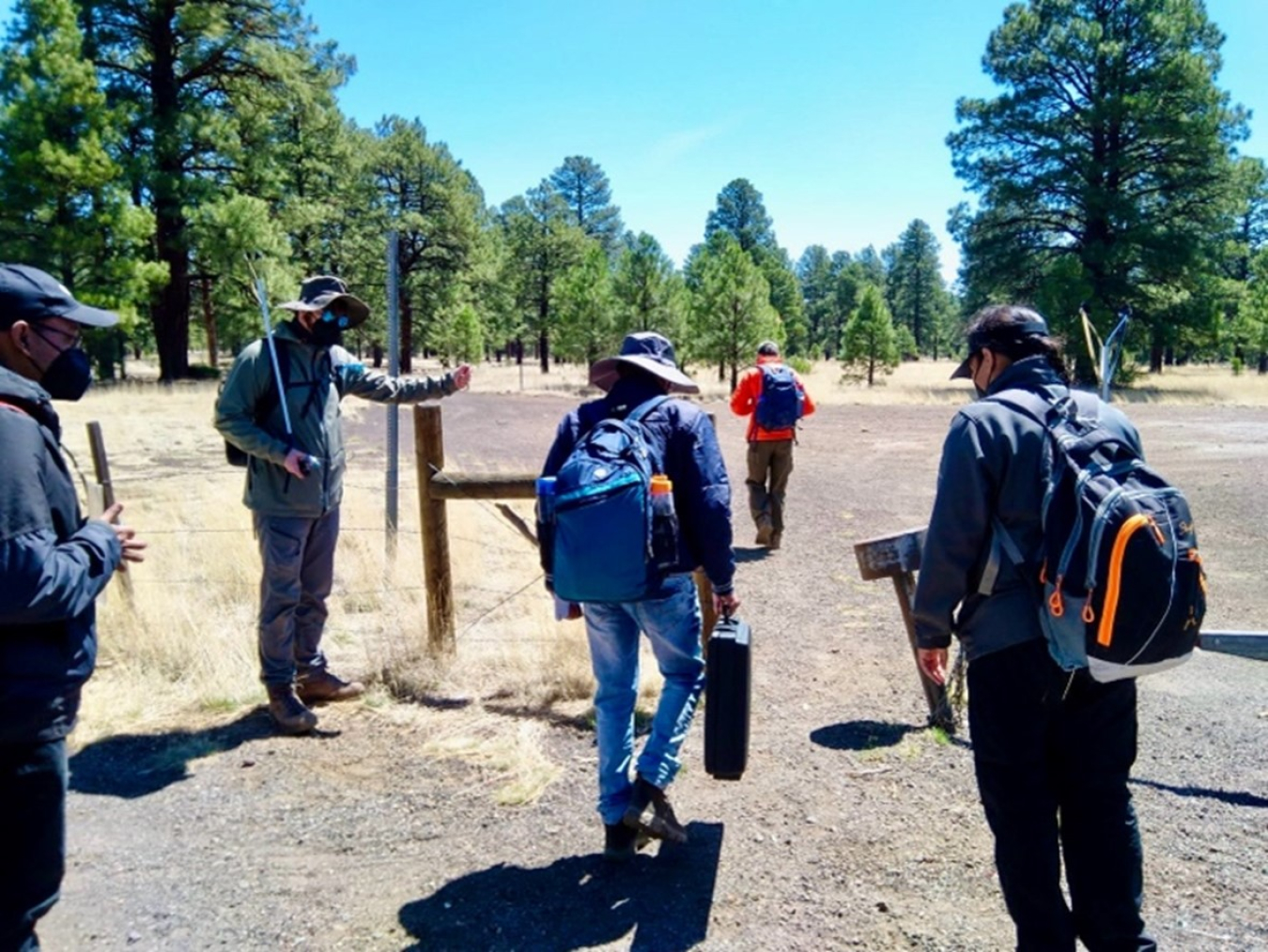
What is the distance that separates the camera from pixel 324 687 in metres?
5.08

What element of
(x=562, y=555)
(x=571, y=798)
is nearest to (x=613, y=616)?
(x=562, y=555)

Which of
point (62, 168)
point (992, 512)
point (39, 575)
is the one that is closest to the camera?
point (39, 575)

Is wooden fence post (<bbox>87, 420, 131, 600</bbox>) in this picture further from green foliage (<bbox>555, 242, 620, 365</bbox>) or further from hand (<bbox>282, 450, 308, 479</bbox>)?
green foliage (<bbox>555, 242, 620, 365</bbox>)

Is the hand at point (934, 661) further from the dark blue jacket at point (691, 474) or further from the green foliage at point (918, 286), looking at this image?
the green foliage at point (918, 286)

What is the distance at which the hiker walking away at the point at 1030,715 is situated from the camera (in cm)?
265

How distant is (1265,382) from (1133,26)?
1481cm

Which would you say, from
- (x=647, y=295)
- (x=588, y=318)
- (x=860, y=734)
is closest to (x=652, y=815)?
(x=860, y=734)

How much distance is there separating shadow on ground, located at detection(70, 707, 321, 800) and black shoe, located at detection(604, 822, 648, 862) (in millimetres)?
1983

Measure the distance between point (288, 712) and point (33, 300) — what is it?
2.76 meters

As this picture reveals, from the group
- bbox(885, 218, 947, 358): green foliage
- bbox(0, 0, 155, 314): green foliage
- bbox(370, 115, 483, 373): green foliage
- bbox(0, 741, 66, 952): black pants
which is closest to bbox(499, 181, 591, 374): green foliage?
bbox(370, 115, 483, 373): green foliage

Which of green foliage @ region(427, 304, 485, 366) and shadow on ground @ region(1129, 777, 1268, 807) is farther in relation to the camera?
green foliage @ region(427, 304, 485, 366)

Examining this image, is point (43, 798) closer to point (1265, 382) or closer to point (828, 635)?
point (828, 635)

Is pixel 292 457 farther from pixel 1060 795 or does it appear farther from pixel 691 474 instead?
pixel 1060 795

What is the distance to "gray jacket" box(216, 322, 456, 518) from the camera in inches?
177
